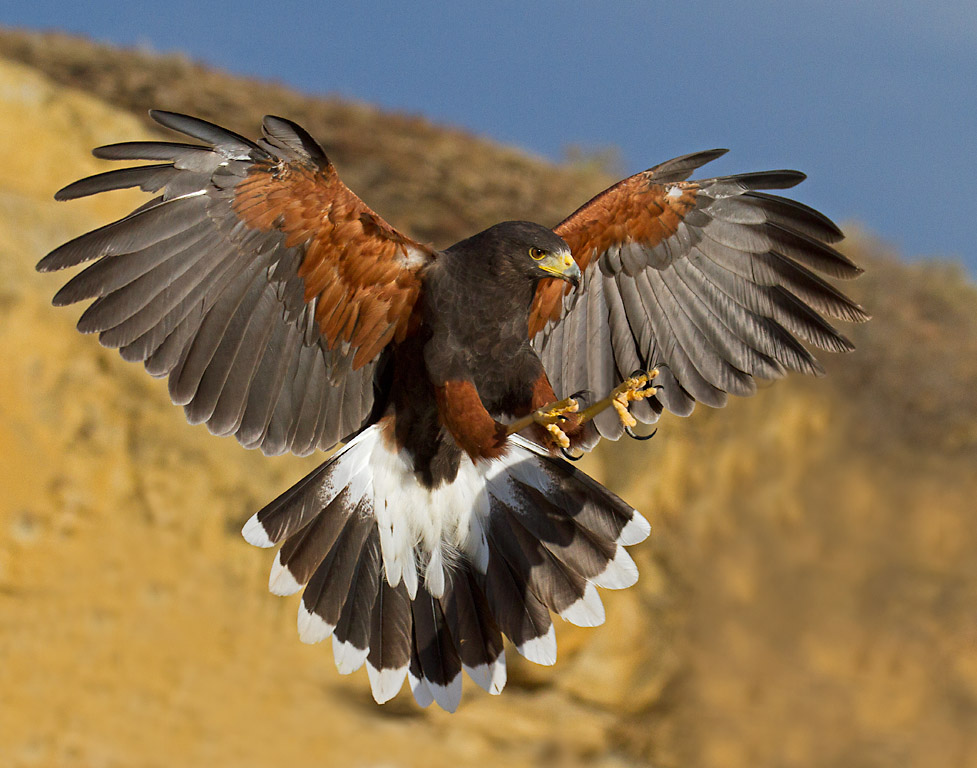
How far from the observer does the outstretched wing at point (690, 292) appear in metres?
4.95

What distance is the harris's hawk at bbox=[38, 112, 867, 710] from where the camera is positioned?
14.1 feet

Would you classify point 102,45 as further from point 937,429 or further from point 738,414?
point 937,429

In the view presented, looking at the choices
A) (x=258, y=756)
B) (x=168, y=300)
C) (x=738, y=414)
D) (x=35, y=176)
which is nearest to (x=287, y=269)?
(x=168, y=300)

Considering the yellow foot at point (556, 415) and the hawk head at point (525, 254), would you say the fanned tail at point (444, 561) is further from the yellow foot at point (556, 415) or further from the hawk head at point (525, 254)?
the hawk head at point (525, 254)

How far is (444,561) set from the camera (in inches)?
189

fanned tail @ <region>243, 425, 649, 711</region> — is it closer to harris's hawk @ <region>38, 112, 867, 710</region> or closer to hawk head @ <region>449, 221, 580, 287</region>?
harris's hawk @ <region>38, 112, 867, 710</region>

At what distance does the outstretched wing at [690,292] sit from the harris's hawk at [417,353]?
0.02 metres

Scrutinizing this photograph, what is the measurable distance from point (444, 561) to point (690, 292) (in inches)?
82.2

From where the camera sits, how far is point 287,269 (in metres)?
4.48

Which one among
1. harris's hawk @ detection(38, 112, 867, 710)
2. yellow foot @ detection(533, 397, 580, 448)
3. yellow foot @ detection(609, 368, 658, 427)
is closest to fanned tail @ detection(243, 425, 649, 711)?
harris's hawk @ detection(38, 112, 867, 710)

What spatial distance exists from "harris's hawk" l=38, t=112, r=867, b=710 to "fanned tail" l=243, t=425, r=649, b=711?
0.4 inches

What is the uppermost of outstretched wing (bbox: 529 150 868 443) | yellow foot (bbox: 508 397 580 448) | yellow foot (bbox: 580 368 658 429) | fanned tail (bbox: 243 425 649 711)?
outstretched wing (bbox: 529 150 868 443)

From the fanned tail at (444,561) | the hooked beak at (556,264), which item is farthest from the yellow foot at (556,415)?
the hooked beak at (556,264)

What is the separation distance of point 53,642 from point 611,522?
577 centimetres
